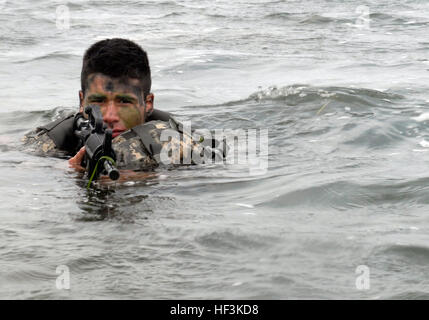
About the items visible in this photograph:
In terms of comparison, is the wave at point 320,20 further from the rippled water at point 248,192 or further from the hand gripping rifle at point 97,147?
the hand gripping rifle at point 97,147

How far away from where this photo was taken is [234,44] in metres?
11.5

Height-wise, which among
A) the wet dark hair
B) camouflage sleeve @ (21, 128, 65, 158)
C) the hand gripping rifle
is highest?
the wet dark hair

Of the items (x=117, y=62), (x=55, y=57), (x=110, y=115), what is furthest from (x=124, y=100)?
(x=55, y=57)

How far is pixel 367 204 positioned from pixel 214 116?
3.11 metres

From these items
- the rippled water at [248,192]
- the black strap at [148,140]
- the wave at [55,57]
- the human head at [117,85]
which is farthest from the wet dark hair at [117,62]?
the wave at [55,57]

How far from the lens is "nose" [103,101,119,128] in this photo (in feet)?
17.2

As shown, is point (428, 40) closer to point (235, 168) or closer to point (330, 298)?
point (235, 168)

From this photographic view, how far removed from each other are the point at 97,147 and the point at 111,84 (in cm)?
86

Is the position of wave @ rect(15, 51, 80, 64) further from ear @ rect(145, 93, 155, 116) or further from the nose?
the nose

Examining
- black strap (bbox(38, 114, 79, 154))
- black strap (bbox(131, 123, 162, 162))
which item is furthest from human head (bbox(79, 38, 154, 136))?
black strap (bbox(38, 114, 79, 154))

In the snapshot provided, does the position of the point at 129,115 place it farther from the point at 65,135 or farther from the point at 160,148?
the point at 65,135

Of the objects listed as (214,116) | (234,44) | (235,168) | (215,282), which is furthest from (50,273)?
(234,44)

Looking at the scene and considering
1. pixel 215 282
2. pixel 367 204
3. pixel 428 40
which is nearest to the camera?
pixel 215 282

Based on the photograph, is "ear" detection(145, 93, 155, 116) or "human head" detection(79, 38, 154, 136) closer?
"human head" detection(79, 38, 154, 136)
